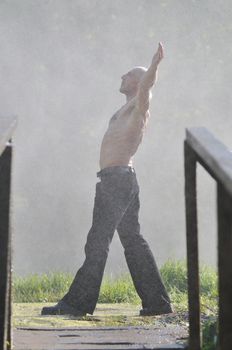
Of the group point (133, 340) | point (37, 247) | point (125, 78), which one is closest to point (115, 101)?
point (37, 247)

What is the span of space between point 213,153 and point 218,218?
0.81 feet

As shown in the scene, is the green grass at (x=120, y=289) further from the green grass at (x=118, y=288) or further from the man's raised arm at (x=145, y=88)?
the man's raised arm at (x=145, y=88)

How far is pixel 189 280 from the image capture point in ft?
12.7

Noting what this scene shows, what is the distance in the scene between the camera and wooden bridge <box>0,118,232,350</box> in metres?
3.12

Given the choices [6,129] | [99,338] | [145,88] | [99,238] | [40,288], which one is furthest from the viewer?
[40,288]

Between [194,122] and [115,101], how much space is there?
1.25m

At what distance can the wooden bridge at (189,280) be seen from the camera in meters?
3.12

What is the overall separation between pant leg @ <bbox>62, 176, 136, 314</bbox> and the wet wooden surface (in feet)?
4.17

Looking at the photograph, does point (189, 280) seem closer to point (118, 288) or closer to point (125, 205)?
point (125, 205)

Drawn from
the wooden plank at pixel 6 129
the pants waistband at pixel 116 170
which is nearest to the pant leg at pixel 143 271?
the pants waistband at pixel 116 170

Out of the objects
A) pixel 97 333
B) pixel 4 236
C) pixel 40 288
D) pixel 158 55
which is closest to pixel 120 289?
pixel 40 288

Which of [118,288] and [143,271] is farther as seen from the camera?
[118,288]

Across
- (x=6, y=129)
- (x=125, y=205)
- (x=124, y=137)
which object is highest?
(x=124, y=137)

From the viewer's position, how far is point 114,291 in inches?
344
